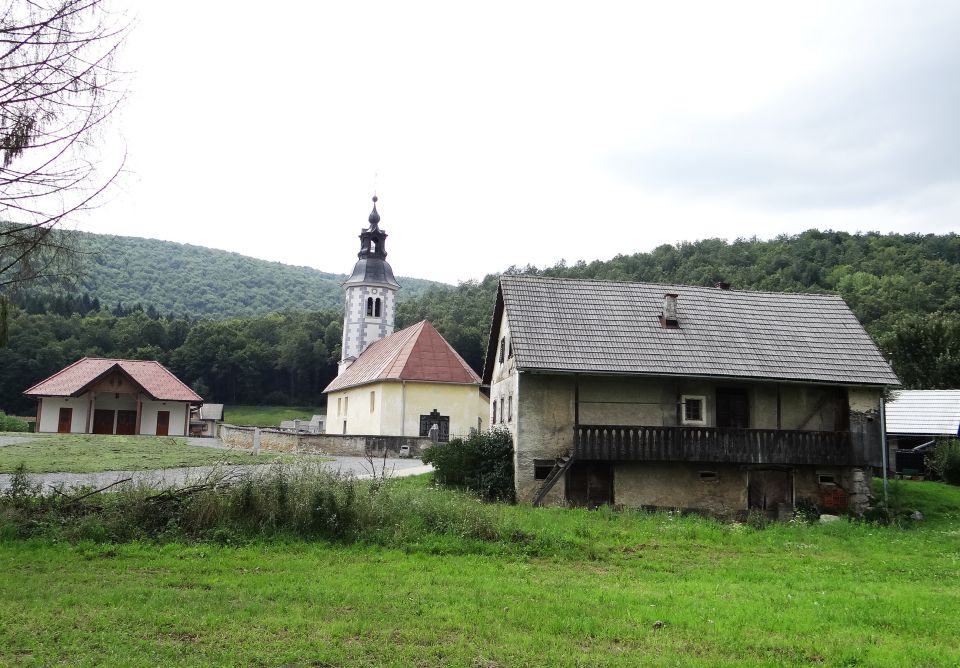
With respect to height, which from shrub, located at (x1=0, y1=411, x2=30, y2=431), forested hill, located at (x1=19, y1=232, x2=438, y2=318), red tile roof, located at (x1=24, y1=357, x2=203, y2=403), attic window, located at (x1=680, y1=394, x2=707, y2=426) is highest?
forested hill, located at (x1=19, y1=232, x2=438, y2=318)

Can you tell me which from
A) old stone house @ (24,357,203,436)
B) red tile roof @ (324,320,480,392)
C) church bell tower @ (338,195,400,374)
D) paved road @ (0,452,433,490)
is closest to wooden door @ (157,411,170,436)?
old stone house @ (24,357,203,436)

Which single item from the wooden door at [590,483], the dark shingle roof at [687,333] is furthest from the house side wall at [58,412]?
the wooden door at [590,483]

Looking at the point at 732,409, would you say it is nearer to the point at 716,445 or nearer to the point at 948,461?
the point at 716,445

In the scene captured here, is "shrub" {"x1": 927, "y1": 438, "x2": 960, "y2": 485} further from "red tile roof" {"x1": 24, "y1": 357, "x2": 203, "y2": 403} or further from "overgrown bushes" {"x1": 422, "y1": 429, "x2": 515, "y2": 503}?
"red tile roof" {"x1": 24, "y1": 357, "x2": 203, "y2": 403}

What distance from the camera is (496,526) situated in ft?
46.4

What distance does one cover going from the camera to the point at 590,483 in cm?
2184

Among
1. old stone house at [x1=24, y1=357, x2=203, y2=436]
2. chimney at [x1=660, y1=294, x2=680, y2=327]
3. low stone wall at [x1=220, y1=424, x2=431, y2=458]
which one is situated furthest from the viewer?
old stone house at [x1=24, y1=357, x2=203, y2=436]

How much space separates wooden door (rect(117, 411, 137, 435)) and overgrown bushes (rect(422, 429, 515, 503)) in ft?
138

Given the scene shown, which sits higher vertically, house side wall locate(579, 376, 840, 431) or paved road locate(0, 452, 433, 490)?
house side wall locate(579, 376, 840, 431)

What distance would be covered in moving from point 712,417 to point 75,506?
16212 millimetres

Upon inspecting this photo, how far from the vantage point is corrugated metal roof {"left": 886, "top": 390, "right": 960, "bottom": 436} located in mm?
33844

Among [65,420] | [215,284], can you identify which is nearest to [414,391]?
[65,420]

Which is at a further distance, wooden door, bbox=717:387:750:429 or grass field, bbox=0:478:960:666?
wooden door, bbox=717:387:750:429

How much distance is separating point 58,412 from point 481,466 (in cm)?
4486
